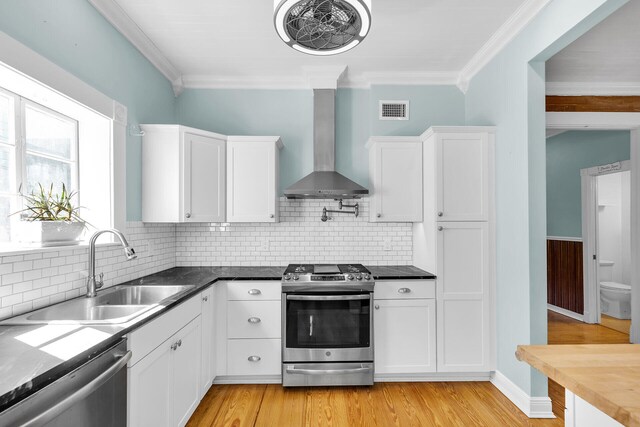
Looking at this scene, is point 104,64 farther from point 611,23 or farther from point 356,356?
point 611,23

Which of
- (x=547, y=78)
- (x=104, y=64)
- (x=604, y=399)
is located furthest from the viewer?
(x=547, y=78)

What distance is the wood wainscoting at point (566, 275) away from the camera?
463cm

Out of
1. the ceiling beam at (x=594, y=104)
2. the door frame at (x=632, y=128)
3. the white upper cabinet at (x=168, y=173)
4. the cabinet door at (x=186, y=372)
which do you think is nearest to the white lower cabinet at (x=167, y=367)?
the cabinet door at (x=186, y=372)

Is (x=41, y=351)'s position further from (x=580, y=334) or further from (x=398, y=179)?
(x=580, y=334)

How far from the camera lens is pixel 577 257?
466 cm

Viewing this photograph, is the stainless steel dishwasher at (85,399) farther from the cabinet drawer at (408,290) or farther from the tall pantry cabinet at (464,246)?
the tall pantry cabinet at (464,246)

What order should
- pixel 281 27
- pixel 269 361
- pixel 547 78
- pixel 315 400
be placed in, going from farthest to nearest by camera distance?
1. pixel 547 78
2. pixel 269 361
3. pixel 315 400
4. pixel 281 27

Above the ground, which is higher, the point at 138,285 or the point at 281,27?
the point at 281,27

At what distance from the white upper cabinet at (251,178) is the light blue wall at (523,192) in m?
1.97

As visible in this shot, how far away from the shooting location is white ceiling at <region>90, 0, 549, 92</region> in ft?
7.50

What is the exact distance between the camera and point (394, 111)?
11.2ft

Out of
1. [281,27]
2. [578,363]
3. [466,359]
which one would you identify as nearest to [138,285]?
[281,27]

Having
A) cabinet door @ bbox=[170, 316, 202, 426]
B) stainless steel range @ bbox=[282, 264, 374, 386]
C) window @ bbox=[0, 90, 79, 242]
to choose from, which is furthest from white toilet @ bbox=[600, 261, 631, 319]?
window @ bbox=[0, 90, 79, 242]

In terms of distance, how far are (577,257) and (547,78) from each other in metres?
2.87
